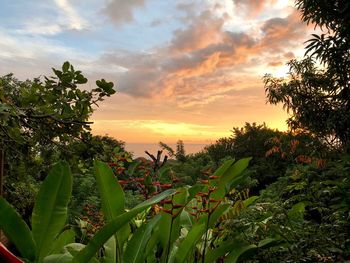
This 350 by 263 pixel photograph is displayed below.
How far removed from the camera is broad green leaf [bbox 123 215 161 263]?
248 cm

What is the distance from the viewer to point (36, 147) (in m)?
3.97

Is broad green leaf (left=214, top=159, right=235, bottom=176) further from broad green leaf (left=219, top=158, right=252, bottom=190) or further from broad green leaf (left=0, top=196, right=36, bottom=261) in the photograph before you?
broad green leaf (left=0, top=196, right=36, bottom=261)

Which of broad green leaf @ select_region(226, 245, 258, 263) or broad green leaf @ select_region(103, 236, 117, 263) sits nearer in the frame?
broad green leaf @ select_region(103, 236, 117, 263)

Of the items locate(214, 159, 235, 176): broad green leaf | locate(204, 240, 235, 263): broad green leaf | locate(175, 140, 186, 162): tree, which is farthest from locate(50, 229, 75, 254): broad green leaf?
locate(175, 140, 186, 162): tree

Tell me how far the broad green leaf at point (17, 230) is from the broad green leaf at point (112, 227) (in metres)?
0.27

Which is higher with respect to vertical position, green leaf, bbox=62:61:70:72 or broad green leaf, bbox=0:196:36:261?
green leaf, bbox=62:61:70:72

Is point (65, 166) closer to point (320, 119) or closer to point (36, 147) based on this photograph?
point (36, 147)

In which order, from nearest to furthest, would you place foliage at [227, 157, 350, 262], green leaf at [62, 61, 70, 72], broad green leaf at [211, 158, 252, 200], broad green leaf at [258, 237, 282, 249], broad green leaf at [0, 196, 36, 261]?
broad green leaf at [0, 196, 36, 261]
foliage at [227, 157, 350, 262]
broad green leaf at [258, 237, 282, 249]
broad green leaf at [211, 158, 252, 200]
green leaf at [62, 61, 70, 72]

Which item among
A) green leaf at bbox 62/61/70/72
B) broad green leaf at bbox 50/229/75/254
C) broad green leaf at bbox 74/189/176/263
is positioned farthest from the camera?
green leaf at bbox 62/61/70/72

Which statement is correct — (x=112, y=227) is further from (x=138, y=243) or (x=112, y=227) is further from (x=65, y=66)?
(x=65, y=66)

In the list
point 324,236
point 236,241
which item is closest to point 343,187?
point 324,236

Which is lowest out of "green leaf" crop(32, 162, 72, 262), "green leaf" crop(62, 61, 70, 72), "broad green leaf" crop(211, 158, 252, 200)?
"green leaf" crop(32, 162, 72, 262)

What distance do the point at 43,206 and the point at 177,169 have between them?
18.1 m

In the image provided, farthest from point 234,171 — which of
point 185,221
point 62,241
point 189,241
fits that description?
point 62,241
